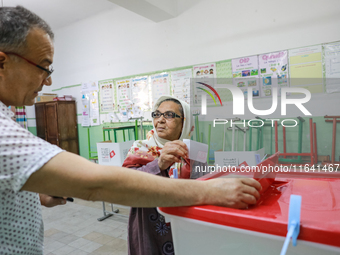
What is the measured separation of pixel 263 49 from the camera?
11.2 feet

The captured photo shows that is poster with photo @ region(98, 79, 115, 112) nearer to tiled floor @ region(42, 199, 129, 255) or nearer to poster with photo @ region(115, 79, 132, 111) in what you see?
poster with photo @ region(115, 79, 132, 111)

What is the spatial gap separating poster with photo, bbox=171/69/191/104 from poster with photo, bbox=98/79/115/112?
1.53 m

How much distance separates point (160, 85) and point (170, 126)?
3072 millimetres

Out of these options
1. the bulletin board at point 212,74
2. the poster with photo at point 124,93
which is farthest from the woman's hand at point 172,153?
the poster with photo at point 124,93

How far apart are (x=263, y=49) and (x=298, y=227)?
3432mm

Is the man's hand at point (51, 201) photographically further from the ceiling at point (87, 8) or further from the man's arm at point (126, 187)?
the ceiling at point (87, 8)

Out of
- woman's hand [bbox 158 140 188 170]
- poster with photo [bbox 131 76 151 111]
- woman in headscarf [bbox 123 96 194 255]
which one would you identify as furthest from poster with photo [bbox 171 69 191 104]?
woman's hand [bbox 158 140 188 170]

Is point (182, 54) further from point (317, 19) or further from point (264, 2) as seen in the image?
point (317, 19)

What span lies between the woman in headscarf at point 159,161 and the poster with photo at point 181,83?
2.61 meters

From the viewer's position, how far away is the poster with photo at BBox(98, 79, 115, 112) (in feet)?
17.0

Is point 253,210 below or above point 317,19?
below

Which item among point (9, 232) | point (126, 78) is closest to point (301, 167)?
point (9, 232)

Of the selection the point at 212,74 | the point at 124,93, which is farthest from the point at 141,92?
the point at 212,74

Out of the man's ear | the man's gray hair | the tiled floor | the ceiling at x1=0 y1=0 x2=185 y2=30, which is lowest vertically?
the tiled floor
